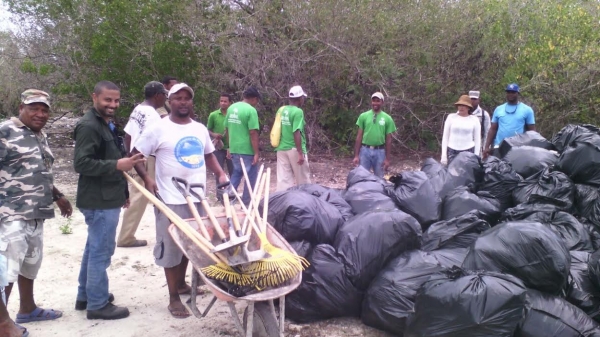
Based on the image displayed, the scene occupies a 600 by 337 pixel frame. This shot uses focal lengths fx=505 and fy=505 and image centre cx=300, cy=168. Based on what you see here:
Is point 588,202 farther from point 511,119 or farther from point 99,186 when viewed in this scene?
point 99,186

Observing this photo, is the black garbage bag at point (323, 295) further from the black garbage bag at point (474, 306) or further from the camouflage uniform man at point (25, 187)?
the camouflage uniform man at point (25, 187)

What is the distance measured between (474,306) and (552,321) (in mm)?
489

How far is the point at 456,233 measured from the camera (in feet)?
11.8

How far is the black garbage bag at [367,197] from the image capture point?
418cm

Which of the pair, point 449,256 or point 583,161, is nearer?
point 449,256

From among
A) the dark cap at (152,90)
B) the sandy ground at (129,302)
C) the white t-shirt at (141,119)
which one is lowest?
the sandy ground at (129,302)

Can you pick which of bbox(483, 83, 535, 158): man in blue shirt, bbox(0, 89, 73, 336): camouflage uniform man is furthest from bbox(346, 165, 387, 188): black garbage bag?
bbox(0, 89, 73, 336): camouflage uniform man

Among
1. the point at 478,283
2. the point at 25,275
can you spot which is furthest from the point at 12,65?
the point at 478,283

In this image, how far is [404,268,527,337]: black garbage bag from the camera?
2627 millimetres

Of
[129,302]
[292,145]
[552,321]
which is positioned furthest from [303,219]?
[292,145]

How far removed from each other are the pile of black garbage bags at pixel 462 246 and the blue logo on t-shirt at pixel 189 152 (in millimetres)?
680

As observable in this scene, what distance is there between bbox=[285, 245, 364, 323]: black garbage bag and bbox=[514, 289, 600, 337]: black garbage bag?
105 centimetres

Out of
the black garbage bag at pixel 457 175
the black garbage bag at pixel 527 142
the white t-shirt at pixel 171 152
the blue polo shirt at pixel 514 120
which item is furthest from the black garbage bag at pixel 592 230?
the white t-shirt at pixel 171 152

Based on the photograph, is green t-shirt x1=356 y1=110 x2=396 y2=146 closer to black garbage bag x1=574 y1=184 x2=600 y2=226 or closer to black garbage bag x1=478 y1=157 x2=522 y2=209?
black garbage bag x1=478 y1=157 x2=522 y2=209
